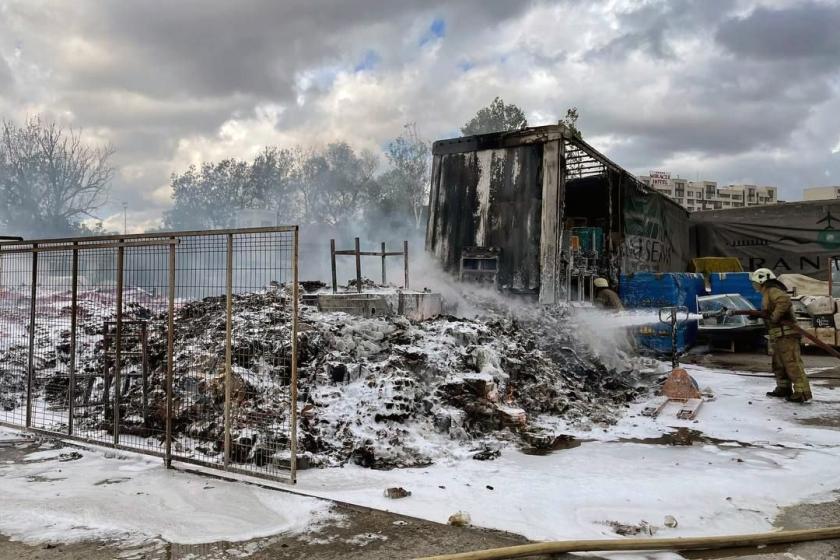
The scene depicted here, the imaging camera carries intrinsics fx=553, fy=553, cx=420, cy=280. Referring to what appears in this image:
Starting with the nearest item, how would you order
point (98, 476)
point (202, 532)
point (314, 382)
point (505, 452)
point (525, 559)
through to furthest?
point (525, 559) < point (202, 532) < point (98, 476) < point (505, 452) < point (314, 382)

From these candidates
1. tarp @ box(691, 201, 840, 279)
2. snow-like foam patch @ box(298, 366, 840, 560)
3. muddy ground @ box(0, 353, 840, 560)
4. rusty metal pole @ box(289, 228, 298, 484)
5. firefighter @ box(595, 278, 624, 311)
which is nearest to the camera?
muddy ground @ box(0, 353, 840, 560)

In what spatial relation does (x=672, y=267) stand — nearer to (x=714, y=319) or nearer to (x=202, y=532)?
(x=714, y=319)

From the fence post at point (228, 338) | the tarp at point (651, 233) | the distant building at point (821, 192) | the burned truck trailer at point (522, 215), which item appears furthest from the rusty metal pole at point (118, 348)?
the distant building at point (821, 192)

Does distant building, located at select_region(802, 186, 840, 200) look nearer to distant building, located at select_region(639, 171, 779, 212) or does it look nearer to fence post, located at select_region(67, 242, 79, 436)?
distant building, located at select_region(639, 171, 779, 212)

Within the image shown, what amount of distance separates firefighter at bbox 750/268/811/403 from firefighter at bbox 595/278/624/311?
6.01m

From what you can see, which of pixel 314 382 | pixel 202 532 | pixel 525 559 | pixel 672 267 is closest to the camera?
pixel 525 559

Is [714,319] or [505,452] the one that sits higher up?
[714,319]

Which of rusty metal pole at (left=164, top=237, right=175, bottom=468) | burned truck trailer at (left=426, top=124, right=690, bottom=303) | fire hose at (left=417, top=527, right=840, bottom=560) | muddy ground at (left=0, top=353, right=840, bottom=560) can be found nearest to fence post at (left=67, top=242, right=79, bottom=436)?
rusty metal pole at (left=164, top=237, right=175, bottom=468)

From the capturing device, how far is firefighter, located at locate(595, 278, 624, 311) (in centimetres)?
1449

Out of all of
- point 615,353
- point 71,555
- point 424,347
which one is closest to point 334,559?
point 71,555

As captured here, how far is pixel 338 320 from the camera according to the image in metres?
7.82

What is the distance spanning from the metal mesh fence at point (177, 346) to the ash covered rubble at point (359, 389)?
3 cm

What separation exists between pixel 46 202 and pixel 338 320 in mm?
35667

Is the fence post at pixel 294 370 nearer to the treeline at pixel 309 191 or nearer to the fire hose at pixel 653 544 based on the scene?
the fire hose at pixel 653 544
